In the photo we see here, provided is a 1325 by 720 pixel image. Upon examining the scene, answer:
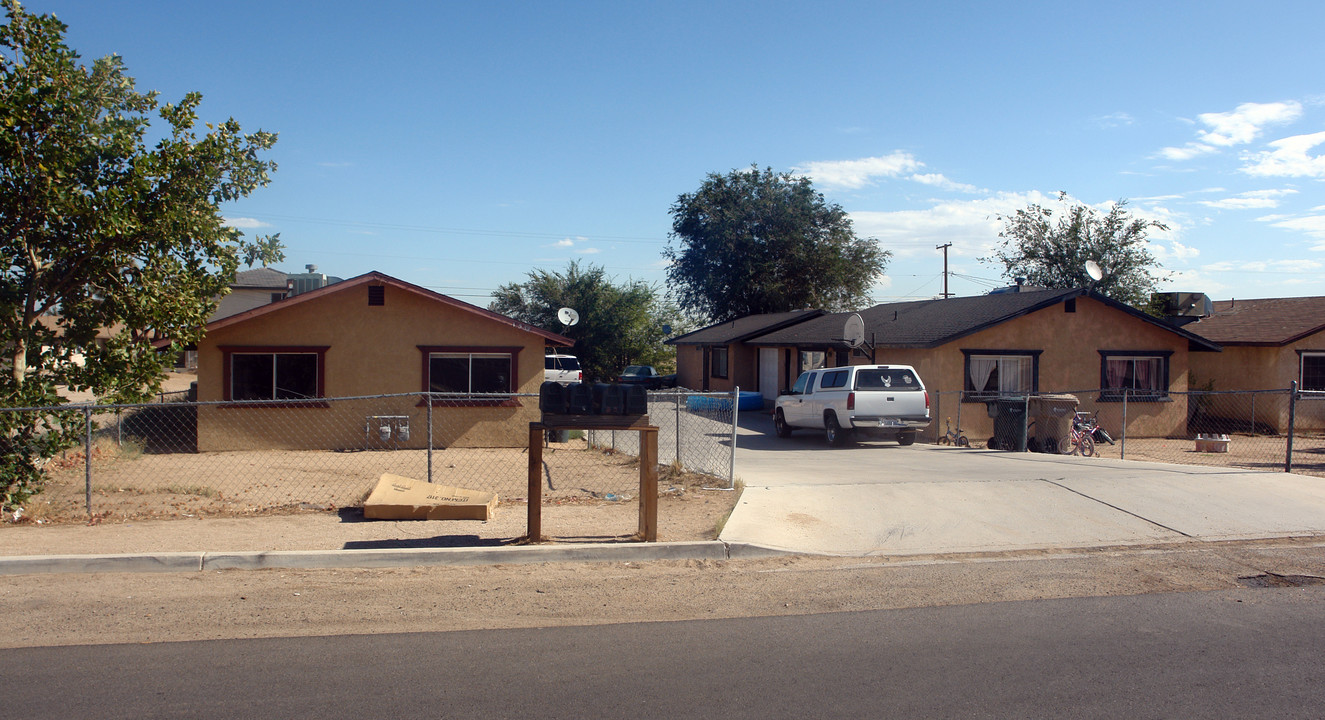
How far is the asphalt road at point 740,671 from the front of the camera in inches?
177

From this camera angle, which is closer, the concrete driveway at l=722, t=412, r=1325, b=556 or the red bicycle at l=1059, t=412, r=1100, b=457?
the concrete driveway at l=722, t=412, r=1325, b=556

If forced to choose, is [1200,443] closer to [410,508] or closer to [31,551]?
[410,508]

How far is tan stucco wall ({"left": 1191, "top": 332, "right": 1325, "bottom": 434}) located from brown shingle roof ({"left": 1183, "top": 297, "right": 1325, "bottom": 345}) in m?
0.34

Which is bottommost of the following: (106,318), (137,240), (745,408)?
(745,408)

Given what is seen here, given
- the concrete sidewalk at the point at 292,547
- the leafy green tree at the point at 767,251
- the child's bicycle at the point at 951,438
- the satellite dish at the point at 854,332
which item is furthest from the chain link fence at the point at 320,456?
the leafy green tree at the point at 767,251

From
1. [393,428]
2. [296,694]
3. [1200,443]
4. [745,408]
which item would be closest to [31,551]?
[296,694]

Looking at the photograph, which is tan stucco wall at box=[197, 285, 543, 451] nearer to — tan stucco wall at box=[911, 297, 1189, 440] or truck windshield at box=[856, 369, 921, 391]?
truck windshield at box=[856, 369, 921, 391]

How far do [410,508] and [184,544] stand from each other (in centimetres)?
209

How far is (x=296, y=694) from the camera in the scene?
4.63 meters

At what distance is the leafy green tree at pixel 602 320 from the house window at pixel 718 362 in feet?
24.7

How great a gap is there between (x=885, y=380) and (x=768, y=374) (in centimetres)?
1306

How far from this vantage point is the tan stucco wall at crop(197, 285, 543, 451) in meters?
16.5

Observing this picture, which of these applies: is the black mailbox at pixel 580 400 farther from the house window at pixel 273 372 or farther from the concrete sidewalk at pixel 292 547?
the house window at pixel 273 372

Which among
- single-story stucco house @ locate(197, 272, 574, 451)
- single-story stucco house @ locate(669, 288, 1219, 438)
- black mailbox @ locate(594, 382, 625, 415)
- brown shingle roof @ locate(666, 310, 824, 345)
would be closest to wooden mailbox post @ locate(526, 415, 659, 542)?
black mailbox @ locate(594, 382, 625, 415)
